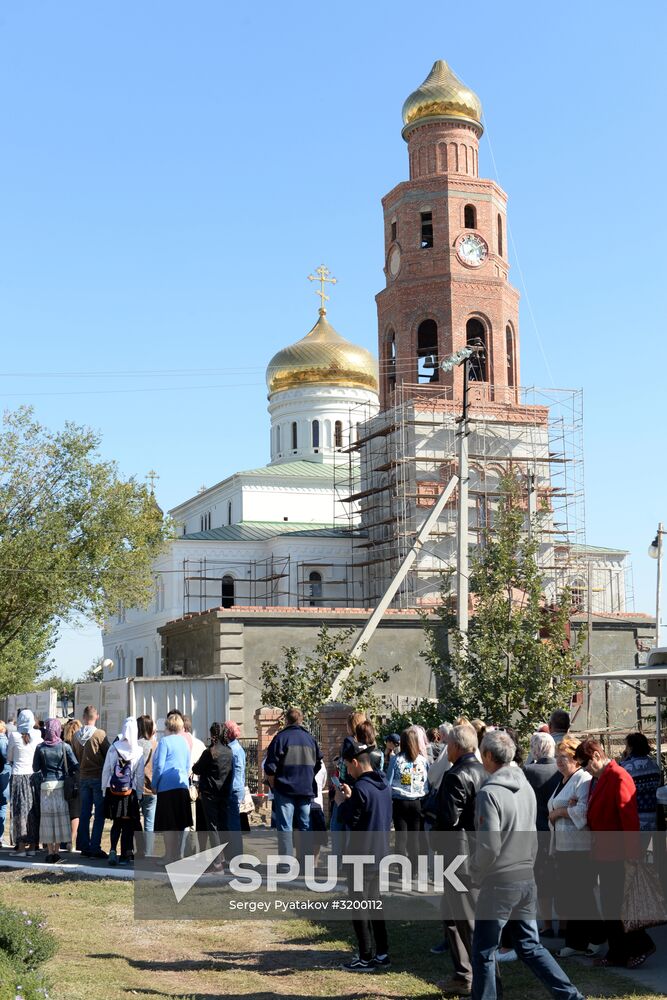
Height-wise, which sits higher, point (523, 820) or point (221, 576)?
point (221, 576)

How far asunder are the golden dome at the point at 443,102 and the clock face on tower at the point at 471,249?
174 inches

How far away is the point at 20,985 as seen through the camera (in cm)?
687

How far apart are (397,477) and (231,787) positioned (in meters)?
28.3

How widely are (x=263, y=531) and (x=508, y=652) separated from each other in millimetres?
30497

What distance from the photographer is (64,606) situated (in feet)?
108

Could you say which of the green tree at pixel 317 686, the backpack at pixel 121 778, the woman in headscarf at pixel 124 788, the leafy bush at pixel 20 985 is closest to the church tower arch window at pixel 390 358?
the green tree at pixel 317 686

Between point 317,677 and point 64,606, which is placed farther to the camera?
point 64,606

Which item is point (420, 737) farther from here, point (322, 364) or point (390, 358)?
point (322, 364)

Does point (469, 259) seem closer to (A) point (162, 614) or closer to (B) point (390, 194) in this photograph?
(B) point (390, 194)

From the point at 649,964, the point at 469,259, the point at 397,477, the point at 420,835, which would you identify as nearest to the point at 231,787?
the point at 420,835

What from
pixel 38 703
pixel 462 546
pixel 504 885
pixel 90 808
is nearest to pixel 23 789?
pixel 90 808

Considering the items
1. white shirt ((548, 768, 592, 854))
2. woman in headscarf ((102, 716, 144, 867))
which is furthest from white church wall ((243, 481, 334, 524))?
white shirt ((548, 768, 592, 854))

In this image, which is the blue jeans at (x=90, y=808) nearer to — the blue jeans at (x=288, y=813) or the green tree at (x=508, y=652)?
the blue jeans at (x=288, y=813)

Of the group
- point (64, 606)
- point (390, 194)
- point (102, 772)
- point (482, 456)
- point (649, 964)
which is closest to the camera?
point (649, 964)
